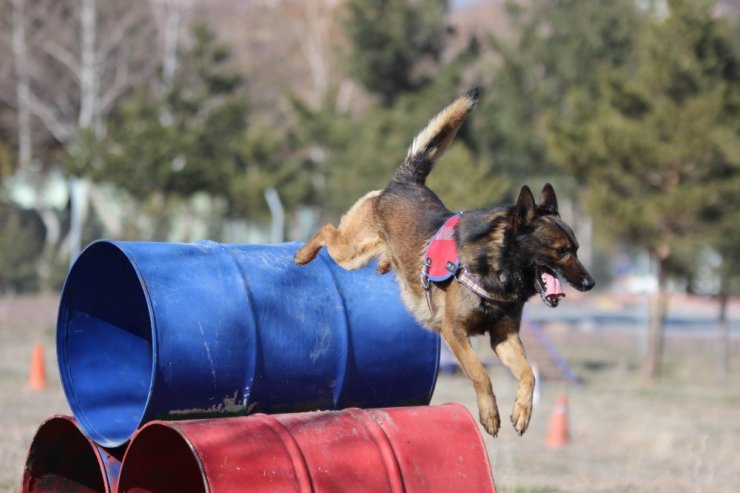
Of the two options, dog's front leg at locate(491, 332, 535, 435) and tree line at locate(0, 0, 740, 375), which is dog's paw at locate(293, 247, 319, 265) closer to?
dog's front leg at locate(491, 332, 535, 435)

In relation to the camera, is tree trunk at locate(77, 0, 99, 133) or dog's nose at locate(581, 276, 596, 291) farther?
tree trunk at locate(77, 0, 99, 133)

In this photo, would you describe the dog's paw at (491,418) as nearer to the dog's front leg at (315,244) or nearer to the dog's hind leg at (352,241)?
the dog's hind leg at (352,241)

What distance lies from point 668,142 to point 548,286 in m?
15.1

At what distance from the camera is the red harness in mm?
5545

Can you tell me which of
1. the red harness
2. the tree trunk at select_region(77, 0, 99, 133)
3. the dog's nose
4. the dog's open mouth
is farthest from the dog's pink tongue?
the tree trunk at select_region(77, 0, 99, 133)

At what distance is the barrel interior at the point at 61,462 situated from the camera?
666 centimetres

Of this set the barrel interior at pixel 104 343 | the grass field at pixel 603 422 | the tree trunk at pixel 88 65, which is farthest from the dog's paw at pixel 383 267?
the tree trunk at pixel 88 65

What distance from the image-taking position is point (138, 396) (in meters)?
7.10

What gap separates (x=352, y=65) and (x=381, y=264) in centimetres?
2566

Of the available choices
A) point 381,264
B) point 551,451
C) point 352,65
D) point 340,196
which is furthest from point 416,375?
point 352,65

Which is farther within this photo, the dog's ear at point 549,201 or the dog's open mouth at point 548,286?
the dog's ear at point 549,201

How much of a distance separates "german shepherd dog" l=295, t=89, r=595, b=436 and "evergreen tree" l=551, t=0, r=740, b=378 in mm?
13640

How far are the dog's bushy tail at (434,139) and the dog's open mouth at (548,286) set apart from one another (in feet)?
4.74

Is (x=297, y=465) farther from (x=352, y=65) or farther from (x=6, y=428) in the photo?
(x=352, y=65)
